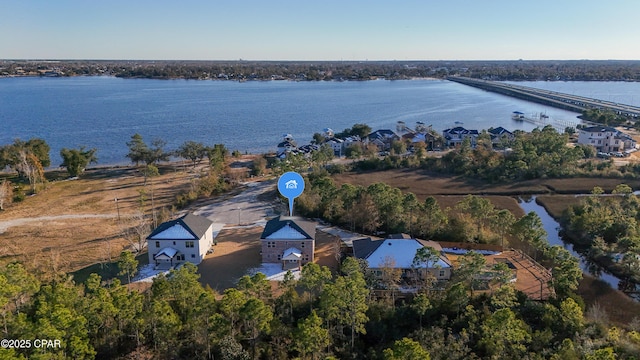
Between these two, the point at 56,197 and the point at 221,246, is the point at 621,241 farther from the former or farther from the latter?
the point at 56,197

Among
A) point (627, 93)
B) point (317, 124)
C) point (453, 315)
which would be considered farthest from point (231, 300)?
point (627, 93)

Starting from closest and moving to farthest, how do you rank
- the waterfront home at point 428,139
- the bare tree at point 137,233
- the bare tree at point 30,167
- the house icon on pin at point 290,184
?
1. the bare tree at point 137,233
2. the house icon on pin at point 290,184
3. the bare tree at point 30,167
4. the waterfront home at point 428,139

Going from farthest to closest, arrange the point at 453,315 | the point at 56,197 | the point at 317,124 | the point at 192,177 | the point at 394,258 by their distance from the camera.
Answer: the point at 317,124 → the point at 192,177 → the point at 56,197 → the point at 394,258 → the point at 453,315

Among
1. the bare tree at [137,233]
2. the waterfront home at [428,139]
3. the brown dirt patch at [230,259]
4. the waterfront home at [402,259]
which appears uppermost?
the waterfront home at [428,139]

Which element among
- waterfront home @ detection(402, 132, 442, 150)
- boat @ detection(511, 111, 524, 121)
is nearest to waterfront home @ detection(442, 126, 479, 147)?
waterfront home @ detection(402, 132, 442, 150)

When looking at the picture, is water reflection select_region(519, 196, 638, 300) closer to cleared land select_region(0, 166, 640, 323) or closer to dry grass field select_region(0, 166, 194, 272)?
cleared land select_region(0, 166, 640, 323)

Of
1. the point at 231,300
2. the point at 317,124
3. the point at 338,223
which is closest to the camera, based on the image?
the point at 231,300

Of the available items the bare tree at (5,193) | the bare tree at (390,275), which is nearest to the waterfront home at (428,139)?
the bare tree at (390,275)

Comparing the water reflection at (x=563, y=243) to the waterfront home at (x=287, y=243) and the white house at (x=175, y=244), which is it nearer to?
the waterfront home at (x=287, y=243)
